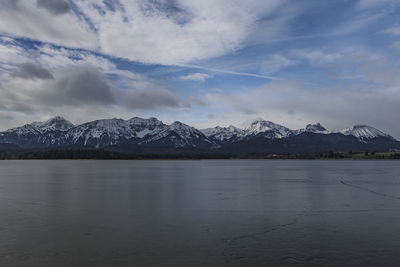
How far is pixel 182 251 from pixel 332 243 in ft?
28.9

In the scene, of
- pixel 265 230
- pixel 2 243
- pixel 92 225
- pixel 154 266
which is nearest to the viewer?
pixel 154 266

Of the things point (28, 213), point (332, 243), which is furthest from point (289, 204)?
point (28, 213)

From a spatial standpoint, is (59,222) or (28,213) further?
(28,213)

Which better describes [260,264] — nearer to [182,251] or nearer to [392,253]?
[182,251]

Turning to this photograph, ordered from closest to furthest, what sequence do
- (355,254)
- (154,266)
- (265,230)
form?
(154,266)
(355,254)
(265,230)

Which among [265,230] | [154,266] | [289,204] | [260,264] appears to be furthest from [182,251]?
[289,204]

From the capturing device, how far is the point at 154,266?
15797 millimetres

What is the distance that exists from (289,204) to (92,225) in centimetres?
1976

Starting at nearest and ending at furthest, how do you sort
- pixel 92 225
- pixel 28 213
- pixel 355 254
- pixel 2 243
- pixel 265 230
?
→ pixel 355 254, pixel 2 243, pixel 265 230, pixel 92 225, pixel 28 213

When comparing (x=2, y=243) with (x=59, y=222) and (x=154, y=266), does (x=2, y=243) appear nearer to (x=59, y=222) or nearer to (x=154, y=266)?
(x=59, y=222)

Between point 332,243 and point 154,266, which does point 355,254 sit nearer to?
point 332,243

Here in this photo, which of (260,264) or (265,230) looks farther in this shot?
→ (265,230)

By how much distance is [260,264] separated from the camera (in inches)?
635

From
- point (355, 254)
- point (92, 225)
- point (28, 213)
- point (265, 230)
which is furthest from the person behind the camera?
point (28, 213)
